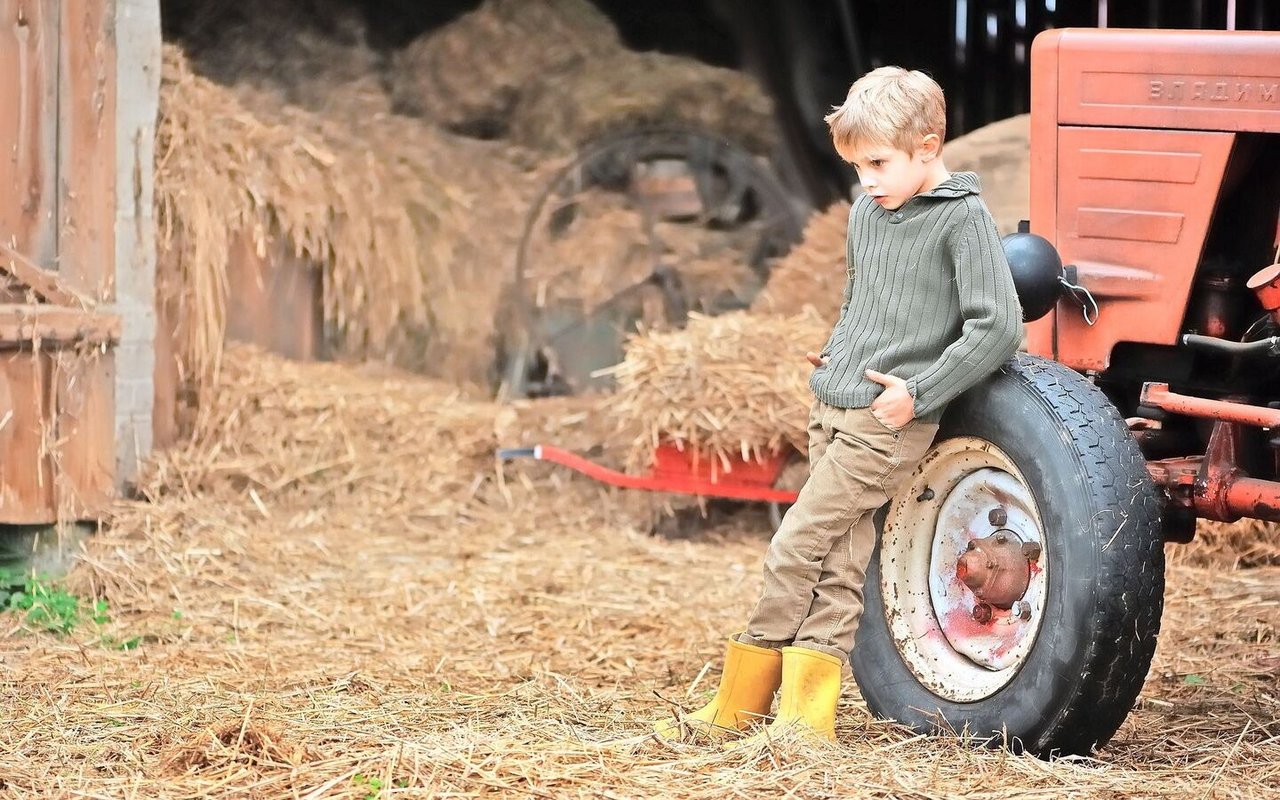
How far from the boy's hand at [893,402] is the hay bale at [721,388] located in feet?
9.63

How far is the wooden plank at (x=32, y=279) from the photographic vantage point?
16.7 ft

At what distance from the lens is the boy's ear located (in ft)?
9.47

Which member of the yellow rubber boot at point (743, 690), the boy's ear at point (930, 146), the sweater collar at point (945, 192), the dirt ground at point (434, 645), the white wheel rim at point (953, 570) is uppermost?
the boy's ear at point (930, 146)

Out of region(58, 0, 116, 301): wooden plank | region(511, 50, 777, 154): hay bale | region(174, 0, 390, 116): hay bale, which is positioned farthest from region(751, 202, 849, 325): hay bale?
region(58, 0, 116, 301): wooden plank

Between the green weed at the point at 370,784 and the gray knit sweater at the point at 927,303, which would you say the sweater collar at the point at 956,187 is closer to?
the gray knit sweater at the point at 927,303

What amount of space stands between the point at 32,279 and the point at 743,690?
3.16m

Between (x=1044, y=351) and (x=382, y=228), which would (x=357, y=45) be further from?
(x=1044, y=351)

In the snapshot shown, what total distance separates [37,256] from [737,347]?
2.69 metres

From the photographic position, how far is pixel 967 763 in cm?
291

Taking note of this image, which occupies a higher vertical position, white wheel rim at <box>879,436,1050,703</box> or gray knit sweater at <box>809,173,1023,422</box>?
gray knit sweater at <box>809,173,1023,422</box>

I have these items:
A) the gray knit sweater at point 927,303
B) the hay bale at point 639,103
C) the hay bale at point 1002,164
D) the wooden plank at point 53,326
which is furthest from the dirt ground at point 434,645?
the hay bale at point 639,103

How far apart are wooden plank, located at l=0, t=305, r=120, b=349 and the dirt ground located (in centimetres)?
60

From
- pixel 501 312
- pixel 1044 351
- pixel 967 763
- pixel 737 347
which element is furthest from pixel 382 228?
pixel 967 763

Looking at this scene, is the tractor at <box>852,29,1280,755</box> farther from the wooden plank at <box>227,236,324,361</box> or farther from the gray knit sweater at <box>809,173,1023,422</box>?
the wooden plank at <box>227,236,324,361</box>
